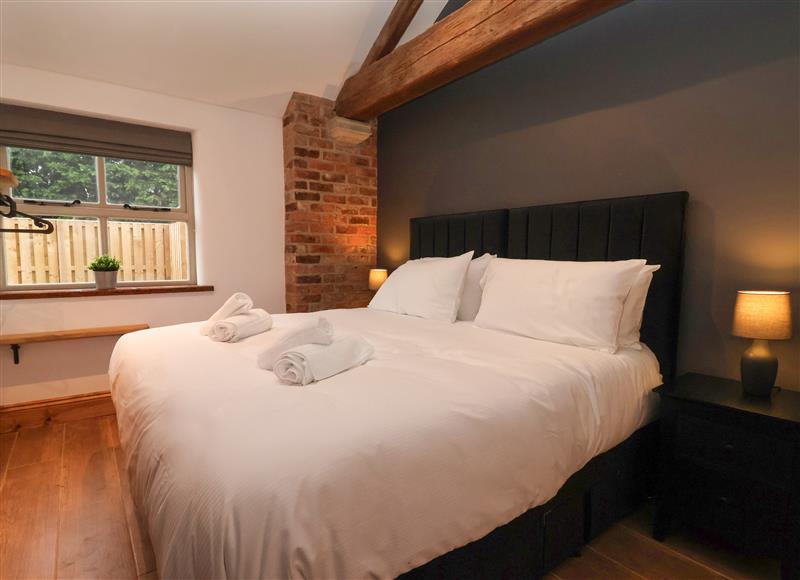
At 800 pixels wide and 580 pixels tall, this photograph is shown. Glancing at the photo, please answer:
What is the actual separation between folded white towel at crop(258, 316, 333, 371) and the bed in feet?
0.18

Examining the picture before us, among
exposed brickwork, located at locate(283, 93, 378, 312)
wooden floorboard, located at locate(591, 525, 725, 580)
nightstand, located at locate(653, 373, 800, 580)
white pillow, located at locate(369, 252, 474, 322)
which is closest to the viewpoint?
nightstand, located at locate(653, 373, 800, 580)

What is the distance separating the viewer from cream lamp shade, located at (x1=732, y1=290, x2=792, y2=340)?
1.51m

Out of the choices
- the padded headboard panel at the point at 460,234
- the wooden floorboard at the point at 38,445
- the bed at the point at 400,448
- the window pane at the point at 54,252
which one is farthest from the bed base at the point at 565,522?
the window pane at the point at 54,252

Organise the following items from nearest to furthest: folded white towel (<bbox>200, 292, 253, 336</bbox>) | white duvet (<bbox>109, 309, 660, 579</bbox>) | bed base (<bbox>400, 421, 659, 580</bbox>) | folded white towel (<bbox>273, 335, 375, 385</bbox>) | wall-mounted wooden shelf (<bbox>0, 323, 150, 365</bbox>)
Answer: white duvet (<bbox>109, 309, 660, 579</bbox>) < bed base (<bbox>400, 421, 659, 580</bbox>) < folded white towel (<bbox>273, 335, 375, 385</bbox>) < folded white towel (<bbox>200, 292, 253, 336</bbox>) < wall-mounted wooden shelf (<bbox>0, 323, 150, 365</bbox>)

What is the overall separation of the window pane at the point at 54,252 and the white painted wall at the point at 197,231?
0.27m

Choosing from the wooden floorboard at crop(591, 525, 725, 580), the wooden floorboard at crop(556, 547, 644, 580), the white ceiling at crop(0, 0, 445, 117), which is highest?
the white ceiling at crop(0, 0, 445, 117)

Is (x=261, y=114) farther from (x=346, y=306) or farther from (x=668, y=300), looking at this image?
(x=668, y=300)

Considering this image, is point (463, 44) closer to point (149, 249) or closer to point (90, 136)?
point (90, 136)

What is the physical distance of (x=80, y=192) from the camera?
296 cm

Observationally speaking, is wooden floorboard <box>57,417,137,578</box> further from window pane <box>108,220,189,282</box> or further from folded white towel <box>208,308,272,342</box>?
window pane <box>108,220,189,282</box>

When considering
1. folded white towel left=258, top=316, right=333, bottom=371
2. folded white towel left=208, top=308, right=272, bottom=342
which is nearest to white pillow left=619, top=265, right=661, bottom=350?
folded white towel left=258, top=316, right=333, bottom=371

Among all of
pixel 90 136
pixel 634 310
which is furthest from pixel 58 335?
pixel 634 310

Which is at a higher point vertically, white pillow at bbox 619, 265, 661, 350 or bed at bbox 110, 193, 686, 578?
white pillow at bbox 619, 265, 661, 350

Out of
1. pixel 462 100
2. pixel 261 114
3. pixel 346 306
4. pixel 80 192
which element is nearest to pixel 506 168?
pixel 462 100
